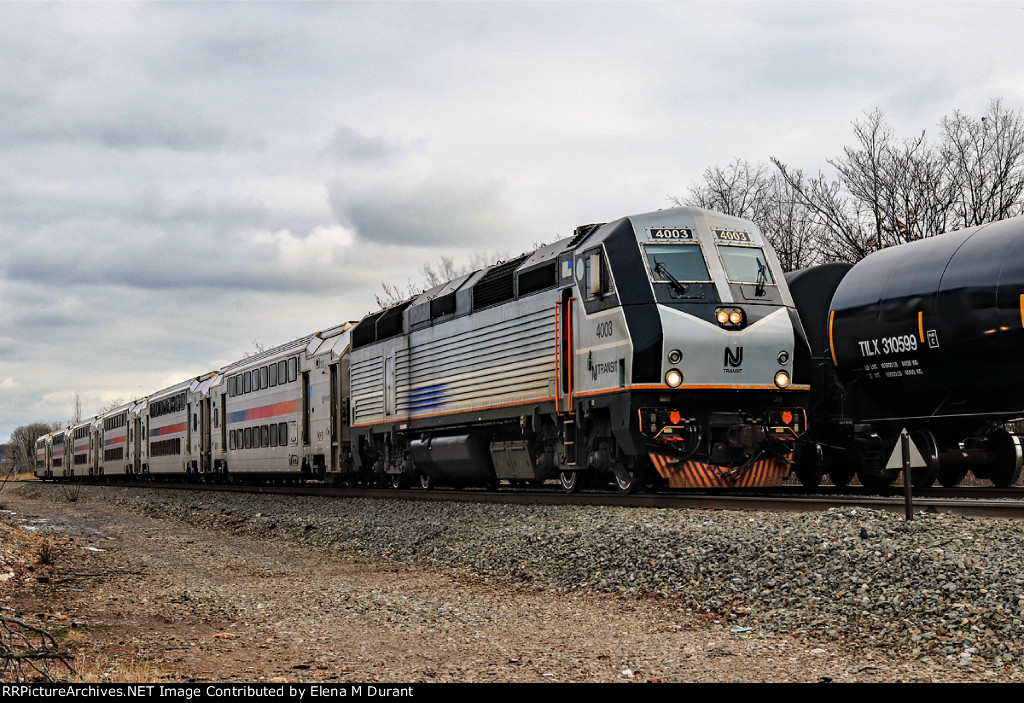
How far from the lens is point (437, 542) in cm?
1399

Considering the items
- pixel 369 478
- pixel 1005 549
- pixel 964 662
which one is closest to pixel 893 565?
pixel 1005 549

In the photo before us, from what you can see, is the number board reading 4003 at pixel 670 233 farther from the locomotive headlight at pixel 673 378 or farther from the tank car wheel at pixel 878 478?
the tank car wheel at pixel 878 478

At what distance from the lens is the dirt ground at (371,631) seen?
6.99m

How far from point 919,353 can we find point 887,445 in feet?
6.96

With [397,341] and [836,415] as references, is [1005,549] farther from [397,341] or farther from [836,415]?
[397,341]

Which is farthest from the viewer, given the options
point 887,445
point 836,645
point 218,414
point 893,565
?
point 218,414

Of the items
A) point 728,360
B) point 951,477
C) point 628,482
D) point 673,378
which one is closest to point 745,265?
point 728,360

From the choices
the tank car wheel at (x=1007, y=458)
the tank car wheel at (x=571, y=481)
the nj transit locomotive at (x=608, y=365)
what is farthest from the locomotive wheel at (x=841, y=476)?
the tank car wheel at (x=571, y=481)

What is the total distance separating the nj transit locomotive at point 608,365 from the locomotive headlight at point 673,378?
0.10 feet

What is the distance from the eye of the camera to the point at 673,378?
1421cm

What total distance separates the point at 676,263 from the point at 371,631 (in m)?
8.00

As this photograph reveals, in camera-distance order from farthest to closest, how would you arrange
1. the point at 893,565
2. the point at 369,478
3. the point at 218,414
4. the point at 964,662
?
the point at 218,414 < the point at 369,478 < the point at 893,565 < the point at 964,662

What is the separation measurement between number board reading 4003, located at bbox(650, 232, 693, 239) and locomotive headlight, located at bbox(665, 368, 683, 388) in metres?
2.12

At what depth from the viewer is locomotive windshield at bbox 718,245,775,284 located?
49.6ft
